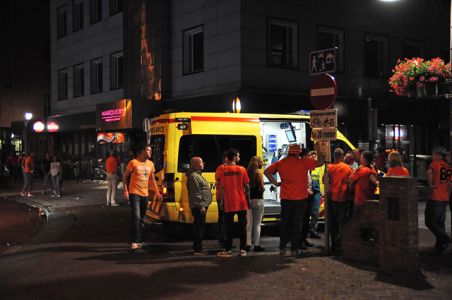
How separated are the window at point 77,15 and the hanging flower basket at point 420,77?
2087 centimetres

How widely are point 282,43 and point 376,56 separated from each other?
490cm

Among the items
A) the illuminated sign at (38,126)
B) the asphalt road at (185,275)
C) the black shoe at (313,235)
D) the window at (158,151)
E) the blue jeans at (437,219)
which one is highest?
the illuminated sign at (38,126)

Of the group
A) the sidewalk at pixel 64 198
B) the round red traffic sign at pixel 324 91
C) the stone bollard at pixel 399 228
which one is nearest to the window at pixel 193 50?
the sidewalk at pixel 64 198

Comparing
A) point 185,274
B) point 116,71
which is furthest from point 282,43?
point 185,274

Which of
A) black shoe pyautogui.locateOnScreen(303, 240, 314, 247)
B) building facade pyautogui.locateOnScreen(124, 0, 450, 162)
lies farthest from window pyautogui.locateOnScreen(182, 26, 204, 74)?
black shoe pyautogui.locateOnScreen(303, 240, 314, 247)

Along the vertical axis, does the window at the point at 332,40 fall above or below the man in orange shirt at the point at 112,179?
above

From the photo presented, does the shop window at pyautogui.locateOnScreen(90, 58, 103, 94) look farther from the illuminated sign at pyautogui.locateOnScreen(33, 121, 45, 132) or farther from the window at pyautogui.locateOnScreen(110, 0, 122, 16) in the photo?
the illuminated sign at pyautogui.locateOnScreen(33, 121, 45, 132)

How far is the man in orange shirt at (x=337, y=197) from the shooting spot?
8734 millimetres

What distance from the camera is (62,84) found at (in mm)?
31688

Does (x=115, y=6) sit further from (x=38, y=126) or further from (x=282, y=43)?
(x=282, y=43)

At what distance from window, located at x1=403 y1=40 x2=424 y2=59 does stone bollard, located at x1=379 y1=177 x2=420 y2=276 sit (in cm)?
1693

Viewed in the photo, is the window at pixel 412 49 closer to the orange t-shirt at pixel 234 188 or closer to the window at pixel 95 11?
the window at pixel 95 11

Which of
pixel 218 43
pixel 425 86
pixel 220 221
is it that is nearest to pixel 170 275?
pixel 220 221

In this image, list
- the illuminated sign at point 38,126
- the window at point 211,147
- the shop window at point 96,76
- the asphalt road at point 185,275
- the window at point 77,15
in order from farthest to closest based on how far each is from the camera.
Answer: the window at point 77,15
the illuminated sign at point 38,126
the shop window at point 96,76
the window at point 211,147
the asphalt road at point 185,275
